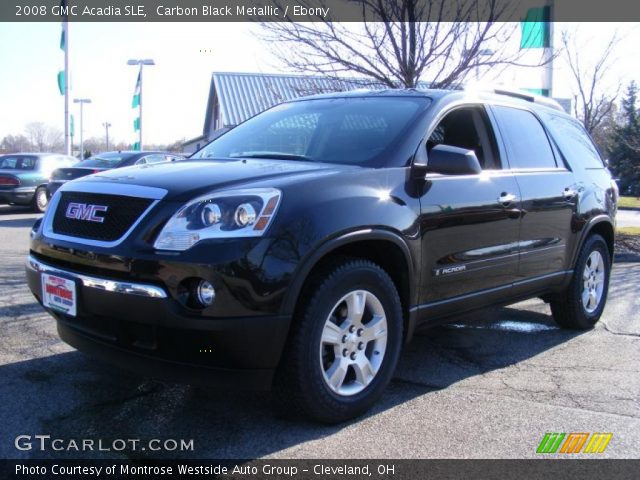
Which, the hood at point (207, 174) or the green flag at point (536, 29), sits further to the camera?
the green flag at point (536, 29)

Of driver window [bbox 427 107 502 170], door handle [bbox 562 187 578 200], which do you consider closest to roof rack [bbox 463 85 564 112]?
driver window [bbox 427 107 502 170]

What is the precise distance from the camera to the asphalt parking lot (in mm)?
3139

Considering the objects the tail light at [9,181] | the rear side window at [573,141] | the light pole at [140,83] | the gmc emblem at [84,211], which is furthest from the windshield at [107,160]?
the light pole at [140,83]

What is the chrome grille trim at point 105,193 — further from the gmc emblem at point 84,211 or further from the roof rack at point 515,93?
the roof rack at point 515,93

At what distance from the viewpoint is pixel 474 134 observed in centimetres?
451

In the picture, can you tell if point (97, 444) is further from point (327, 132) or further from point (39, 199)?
point (39, 199)

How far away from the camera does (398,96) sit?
4.44 m

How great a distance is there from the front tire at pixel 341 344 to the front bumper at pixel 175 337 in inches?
5.5

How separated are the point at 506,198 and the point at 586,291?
1815 millimetres

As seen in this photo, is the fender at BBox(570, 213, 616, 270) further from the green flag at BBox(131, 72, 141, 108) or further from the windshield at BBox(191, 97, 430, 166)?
the green flag at BBox(131, 72, 141, 108)

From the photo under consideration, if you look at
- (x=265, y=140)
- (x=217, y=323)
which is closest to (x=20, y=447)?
(x=217, y=323)

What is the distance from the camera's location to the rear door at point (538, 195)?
15.2 ft

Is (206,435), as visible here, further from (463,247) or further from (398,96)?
(398,96)

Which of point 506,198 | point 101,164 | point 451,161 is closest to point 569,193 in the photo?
point 506,198
